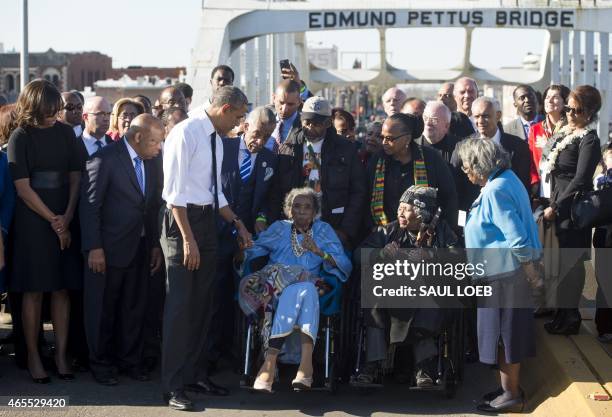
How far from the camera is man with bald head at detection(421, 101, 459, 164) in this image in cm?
764

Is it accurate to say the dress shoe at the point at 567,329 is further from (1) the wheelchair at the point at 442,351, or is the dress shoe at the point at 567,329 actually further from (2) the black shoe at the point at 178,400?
(2) the black shoe at the point at 178,400

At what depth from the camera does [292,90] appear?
7.82m

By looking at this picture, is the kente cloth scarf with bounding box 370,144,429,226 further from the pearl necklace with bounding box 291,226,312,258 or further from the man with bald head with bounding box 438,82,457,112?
the man with bald head with bounding box 438,82,457,112

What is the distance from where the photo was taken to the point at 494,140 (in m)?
7.68

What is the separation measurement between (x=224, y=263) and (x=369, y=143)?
212 cm

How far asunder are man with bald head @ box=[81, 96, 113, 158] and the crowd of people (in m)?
0.54

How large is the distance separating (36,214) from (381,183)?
243 centimetres

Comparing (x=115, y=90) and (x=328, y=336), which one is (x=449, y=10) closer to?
(x=328, y=336)

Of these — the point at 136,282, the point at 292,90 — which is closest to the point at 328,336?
the point at 136,282

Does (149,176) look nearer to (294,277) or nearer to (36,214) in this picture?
(36,214)

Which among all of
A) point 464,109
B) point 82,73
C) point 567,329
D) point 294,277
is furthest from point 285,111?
point 82,73

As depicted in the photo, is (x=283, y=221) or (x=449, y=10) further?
(x=449, y=10)

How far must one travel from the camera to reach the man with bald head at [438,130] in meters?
7.64
